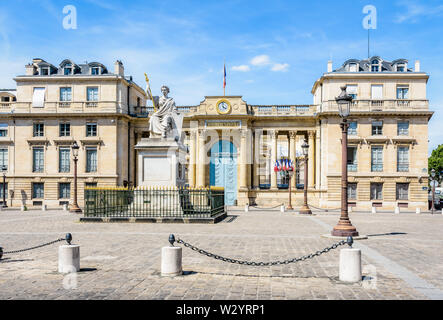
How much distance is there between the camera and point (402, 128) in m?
40.8

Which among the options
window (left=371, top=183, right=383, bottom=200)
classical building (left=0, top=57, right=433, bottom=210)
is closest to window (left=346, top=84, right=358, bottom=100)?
classical building (left=0, top=57, right=433, bottom=210)

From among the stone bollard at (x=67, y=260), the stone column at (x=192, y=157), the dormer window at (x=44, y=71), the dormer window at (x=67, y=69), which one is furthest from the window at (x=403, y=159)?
the stone bollard at (x=67, y=260)

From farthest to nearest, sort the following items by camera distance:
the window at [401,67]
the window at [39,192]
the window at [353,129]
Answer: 1. the window at [39,192]
2. the window at [401,67]
3. the window at [353,129]

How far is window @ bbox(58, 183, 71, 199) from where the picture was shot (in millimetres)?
42250

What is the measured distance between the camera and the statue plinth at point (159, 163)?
19.5 m

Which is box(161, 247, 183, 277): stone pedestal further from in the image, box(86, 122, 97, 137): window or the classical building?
box(86, 122, 97, 137): window

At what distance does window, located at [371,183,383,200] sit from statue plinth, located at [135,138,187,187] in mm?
26887

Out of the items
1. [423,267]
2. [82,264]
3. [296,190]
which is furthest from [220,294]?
[296,190]

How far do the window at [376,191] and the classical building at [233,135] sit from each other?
93mm

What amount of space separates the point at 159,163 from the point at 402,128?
29.9 m

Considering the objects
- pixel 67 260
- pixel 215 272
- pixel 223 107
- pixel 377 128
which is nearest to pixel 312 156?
pixel 377 128

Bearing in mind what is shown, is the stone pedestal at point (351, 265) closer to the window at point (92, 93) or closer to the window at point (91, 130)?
the window at point (91, 130)

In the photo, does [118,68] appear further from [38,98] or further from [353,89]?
[353,89]

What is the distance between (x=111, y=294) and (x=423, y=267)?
21.9 feet
